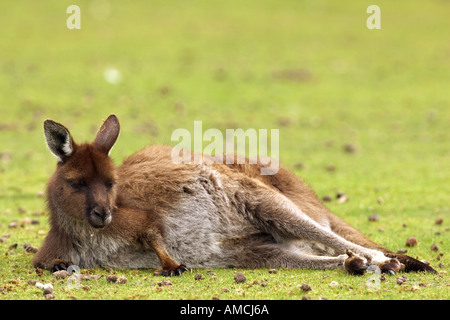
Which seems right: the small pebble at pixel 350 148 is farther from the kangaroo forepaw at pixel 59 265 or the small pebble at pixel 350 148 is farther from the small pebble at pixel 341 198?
the kangaroo forepaw at pixel 59 265

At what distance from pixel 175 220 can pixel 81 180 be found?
0.98 metres

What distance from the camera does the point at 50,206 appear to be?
663 centimetres

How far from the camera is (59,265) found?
6.30 metres

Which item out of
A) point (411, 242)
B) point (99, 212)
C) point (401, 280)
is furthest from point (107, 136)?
point (411, 242)

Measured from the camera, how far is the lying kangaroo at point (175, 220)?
6273mm

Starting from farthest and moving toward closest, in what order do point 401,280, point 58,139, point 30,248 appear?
point 30,248 < point 58,139 < point 401,280

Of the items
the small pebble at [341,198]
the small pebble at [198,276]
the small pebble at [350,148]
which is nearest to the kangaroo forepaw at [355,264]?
the small pebble at [198,276]

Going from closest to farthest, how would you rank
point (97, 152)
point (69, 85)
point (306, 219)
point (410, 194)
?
point (97, 152)
point (306, 219)
point (410, 194)
point (69, 85)

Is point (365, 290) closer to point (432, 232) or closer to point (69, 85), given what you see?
point (432, 232)

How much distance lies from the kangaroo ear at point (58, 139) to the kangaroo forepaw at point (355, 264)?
2579 millimetres

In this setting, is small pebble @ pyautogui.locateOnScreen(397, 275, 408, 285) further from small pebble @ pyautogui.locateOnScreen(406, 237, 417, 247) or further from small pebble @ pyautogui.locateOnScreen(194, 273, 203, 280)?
small pebble @ pyautogui.locateOnScreen(406, 237, 417, 247)

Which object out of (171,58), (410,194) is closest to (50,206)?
(410,194)

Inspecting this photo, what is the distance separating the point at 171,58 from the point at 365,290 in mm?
15965

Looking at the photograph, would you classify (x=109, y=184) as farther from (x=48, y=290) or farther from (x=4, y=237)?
(x=4, y=237)
